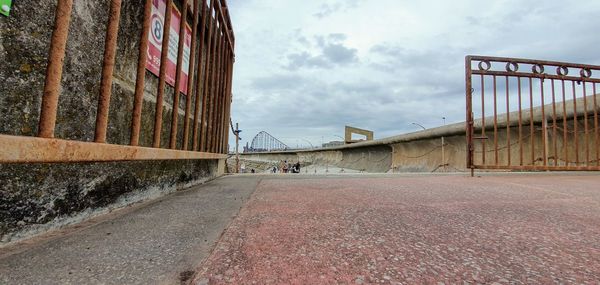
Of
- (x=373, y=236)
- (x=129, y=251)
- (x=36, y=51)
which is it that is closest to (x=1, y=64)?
(x=36, y=51)

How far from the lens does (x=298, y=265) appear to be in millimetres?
794

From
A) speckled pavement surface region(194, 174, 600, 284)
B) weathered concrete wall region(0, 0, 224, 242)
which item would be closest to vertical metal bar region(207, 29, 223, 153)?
weathered concrete wall region(0, 0, 224, 242)

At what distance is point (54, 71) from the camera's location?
86 centimetres

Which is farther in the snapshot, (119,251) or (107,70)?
(107,70)

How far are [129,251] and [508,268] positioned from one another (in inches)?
47.1

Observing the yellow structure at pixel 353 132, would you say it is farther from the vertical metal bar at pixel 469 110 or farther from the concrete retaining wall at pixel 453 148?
the vertical metal bar at pixel 469 110

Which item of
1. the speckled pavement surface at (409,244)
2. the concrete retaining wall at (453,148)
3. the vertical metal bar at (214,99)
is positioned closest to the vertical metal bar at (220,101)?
the vertical metal bar at (214,99)

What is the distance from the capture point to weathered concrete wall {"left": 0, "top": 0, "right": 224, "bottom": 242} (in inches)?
39.9

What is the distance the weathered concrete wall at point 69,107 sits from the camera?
1.01 m

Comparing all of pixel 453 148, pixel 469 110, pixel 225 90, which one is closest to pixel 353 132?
pixel 453 148

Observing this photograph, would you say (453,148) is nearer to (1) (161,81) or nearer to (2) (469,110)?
(2) (469,110)

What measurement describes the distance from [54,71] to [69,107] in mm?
539

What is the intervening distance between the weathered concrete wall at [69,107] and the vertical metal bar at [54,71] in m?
0.31

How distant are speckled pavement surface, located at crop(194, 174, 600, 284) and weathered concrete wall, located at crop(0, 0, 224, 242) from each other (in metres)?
0.79
